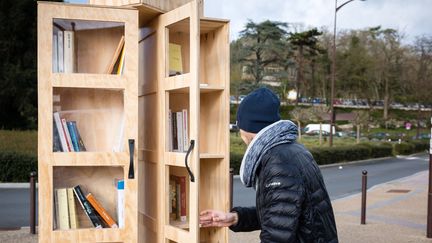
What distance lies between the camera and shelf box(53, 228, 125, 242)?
3346mm

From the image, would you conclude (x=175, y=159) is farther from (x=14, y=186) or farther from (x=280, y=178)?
(x=14, y=186)

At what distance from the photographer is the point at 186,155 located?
316cm

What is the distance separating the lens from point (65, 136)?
11.2 ft

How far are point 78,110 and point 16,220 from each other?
24.0 feet

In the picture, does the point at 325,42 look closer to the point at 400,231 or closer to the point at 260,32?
the point at 260,32

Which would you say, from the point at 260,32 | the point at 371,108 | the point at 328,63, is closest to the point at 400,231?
the point at 260,32

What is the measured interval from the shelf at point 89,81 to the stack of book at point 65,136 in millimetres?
230

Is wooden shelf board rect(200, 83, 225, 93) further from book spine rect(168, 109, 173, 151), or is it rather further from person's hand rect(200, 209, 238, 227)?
person's hand rect(200, 209, 238, 227)

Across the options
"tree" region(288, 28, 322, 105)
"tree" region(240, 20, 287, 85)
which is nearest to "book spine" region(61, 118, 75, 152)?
"tree" region(240, 20, 287, 85)

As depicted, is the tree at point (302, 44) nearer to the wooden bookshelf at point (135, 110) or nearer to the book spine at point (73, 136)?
the wooden bookshelf at point (135, 110)

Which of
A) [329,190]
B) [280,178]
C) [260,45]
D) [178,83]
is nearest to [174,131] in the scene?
[178,83]

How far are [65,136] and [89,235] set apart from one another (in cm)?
68

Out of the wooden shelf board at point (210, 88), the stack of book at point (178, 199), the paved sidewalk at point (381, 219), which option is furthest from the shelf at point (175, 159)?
the paved sidewalk at point (381, 219)

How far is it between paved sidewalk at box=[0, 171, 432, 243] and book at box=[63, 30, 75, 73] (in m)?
4.87
